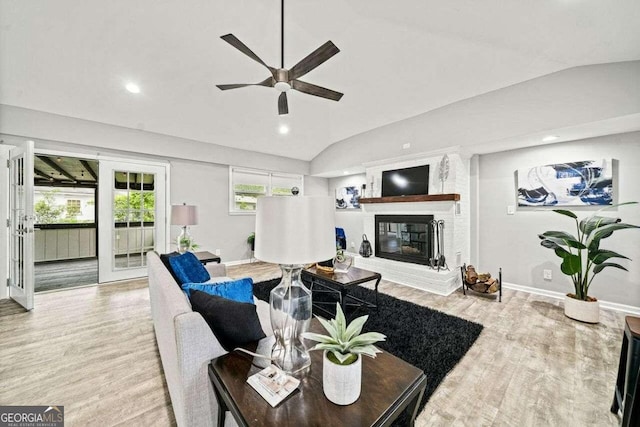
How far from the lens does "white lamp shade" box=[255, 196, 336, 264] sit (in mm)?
908

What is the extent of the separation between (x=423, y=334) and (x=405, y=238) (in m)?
2.14

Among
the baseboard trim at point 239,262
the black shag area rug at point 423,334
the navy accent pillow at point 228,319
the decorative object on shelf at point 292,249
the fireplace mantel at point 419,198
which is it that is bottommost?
the black shag area rug at point 423,334

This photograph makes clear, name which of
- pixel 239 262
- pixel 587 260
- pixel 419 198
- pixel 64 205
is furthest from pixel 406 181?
pixel 64 205

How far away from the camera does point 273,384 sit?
2.90ft

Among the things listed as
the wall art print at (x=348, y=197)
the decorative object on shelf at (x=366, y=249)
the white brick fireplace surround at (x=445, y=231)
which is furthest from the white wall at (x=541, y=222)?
the wall art print at (x=348, y=197)

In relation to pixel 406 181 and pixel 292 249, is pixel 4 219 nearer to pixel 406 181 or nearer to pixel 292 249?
pixel 292 249

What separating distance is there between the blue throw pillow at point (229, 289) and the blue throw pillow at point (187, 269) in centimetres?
33

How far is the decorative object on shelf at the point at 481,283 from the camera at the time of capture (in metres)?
3.26

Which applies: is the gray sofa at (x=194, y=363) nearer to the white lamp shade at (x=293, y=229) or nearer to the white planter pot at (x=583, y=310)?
the white lamp shade at (x=293, y=229)

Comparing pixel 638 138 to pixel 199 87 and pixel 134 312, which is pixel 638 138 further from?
pixel 134 312

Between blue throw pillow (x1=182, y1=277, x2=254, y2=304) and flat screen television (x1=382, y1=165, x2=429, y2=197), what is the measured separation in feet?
11.0

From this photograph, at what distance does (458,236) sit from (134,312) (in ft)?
14.8

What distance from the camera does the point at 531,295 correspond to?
3.39 m

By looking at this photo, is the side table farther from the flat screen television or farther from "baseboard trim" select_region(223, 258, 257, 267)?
"baseboard trim" select_region(223, 258, 257, 267)
